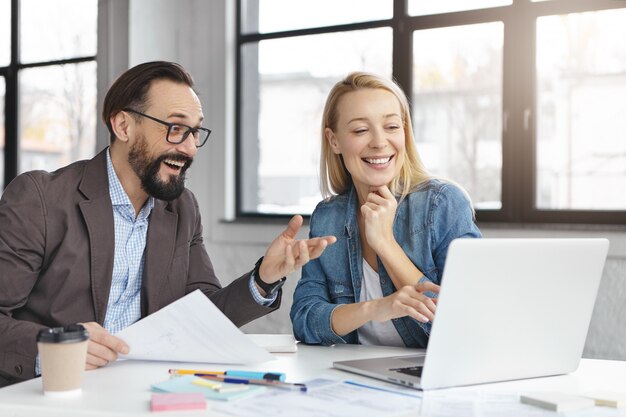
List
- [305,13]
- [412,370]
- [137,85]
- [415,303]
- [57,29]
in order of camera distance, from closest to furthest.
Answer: [412,370] → [415,303] → [137,85] → [305,13] → [57,29]

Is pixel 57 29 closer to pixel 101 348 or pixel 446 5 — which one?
pixel 446 5

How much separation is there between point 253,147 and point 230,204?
0.97 feet

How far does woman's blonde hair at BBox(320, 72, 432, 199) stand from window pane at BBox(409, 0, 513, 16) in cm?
120

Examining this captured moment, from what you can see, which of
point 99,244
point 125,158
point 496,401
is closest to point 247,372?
point 496,401

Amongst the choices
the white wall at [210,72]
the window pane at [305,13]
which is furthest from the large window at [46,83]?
the window pane at [305,13]

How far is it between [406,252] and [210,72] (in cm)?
210

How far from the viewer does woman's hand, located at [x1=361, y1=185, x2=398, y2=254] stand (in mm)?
1812

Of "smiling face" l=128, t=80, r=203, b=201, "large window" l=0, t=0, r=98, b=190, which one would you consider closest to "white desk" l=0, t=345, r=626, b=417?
"smiling face" l=128, t=80, r=203, b=201

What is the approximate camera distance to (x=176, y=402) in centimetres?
113

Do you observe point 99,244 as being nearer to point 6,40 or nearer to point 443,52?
point 443,52

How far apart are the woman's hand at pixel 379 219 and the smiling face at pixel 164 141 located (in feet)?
1.65

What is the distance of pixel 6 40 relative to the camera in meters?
4.52

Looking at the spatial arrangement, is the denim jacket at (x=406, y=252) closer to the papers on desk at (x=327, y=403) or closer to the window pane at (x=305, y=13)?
the papers on desk at (x=327, y=403)

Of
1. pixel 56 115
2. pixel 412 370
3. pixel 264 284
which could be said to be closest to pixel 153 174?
pixel 264 284
